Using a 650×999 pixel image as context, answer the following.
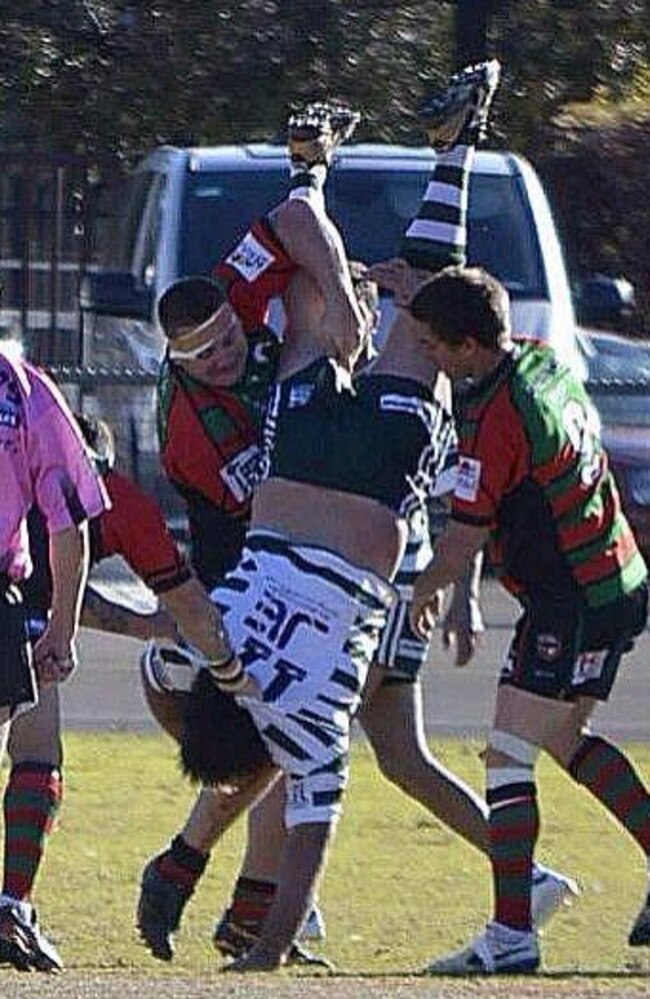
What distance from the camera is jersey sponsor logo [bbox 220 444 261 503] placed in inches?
335

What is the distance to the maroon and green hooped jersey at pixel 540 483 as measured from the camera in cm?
800

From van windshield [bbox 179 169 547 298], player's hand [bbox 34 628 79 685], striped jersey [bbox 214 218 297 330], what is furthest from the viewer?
van windshield [bbox 179 169 547 298]

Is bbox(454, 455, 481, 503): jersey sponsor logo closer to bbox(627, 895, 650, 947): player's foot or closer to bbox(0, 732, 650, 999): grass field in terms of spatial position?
bbox(0, 732, 650, 999): grass field

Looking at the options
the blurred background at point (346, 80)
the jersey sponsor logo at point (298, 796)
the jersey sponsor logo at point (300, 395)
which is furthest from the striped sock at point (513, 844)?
the blurred background at point (346, 80)

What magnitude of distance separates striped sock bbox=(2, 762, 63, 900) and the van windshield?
321 inches

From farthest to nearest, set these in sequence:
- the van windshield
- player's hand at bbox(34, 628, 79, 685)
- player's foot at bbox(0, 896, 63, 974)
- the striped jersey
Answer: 1. the van windshield
2. the striped jersey
3. player's foot at bbox(0, 896, 63, 974)
4. player's hand at bbox(34, 628, 79, 685)

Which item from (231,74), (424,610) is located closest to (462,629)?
(424,610)

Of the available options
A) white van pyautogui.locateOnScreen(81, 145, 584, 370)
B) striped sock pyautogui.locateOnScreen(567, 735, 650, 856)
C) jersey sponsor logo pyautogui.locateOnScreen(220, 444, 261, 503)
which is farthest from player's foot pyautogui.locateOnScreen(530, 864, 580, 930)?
white van pyautogui.locateOnScreen(81, 145, 584, 370)

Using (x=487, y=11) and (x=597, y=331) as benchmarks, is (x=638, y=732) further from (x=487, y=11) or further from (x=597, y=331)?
(x=487, y=11)

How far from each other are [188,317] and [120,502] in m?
0.75

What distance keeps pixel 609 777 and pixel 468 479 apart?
1.07 metres

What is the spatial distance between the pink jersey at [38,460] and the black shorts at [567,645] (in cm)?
137

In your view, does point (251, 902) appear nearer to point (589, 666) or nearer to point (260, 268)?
point (589, 666)

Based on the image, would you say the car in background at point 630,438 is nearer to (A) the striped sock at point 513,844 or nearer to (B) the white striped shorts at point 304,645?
(A) the striped sock at point 513,844
